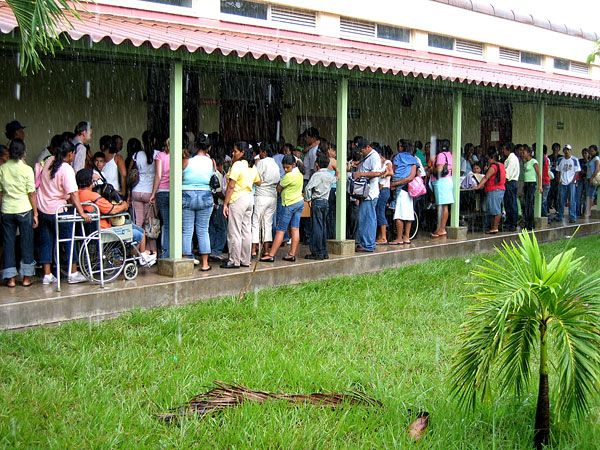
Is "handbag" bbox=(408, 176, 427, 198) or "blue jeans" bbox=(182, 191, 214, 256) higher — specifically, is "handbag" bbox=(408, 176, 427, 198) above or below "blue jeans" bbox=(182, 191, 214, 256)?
above

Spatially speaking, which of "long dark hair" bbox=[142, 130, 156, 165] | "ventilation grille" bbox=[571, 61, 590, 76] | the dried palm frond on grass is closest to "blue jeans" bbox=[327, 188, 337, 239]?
"long dark hair" bbox=[142, 130, 156, 165]

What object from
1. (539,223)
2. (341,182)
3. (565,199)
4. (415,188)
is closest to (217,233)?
(341,182)

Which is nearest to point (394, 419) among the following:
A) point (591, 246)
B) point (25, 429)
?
point (25, 429)

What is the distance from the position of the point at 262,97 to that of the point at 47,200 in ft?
20.6

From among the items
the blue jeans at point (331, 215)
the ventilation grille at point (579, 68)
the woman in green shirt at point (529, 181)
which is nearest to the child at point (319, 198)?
the blue jeans at point (331, 215)

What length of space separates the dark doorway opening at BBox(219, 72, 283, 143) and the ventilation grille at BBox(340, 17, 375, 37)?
3.20 m

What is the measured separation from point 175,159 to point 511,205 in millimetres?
7517

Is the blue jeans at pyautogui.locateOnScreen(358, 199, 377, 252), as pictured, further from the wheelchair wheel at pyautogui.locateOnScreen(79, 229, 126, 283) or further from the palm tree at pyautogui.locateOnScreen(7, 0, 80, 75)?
the palm tree at pyautogui.locateOnScreen(7, 0, 80, 75)

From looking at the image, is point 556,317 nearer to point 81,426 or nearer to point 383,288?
point 81,426

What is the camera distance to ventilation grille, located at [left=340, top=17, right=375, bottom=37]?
15.8 meters

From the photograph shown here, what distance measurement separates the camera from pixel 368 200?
1059 cm

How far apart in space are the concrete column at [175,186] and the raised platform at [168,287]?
17cm

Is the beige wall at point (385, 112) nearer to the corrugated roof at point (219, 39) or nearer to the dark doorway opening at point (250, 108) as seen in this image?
the dark doorway opening at point (250, 108)

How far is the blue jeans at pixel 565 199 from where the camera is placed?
50.5 feet
